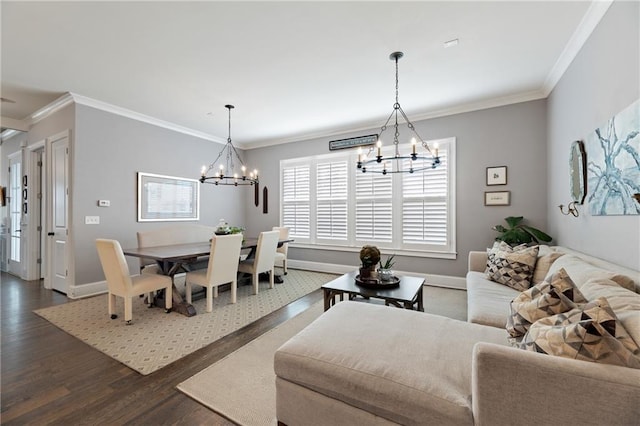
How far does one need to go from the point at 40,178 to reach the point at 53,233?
1270mm

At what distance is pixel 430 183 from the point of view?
14.9 ft

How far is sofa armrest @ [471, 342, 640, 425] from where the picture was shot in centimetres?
89

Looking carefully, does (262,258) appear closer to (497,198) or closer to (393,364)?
(393,364)

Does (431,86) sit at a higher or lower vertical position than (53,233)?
higher

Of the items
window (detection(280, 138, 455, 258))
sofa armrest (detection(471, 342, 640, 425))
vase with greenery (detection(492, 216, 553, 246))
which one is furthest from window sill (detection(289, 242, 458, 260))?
sofa armrest (detection(471, 342, 640, 425))

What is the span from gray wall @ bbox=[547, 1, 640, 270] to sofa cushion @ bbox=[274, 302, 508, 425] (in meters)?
1.20

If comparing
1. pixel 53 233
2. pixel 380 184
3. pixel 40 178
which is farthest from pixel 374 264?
pixel 40 178

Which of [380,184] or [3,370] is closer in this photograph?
[3,370]

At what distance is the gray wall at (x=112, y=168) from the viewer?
12.8ft

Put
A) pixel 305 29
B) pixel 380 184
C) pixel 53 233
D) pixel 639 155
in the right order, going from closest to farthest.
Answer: pixel 639 155 < pixel 305 29 < pixel 53 233 < pixel 380 184

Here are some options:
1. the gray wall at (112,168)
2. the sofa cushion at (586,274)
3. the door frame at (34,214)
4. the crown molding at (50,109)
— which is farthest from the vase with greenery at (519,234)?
the door frame at (34,214)

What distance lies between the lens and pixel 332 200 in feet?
18.2

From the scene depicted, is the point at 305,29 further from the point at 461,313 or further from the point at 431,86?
the point at 461,313

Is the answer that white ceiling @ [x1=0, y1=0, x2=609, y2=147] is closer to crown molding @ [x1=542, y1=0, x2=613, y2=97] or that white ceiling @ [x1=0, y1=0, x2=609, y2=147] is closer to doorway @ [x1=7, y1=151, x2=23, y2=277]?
crown molding @ [x1=542, y1=0, x2=613, y2=97]
